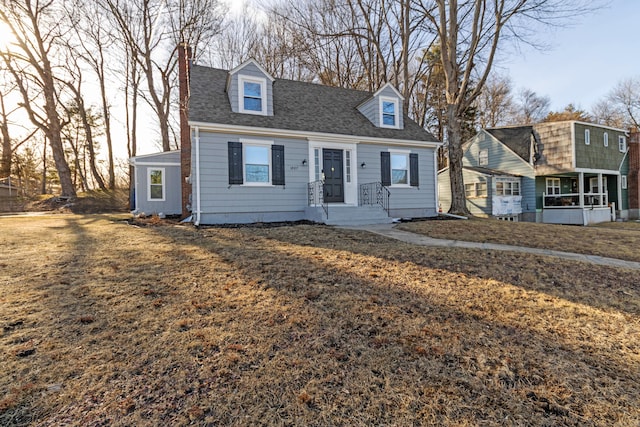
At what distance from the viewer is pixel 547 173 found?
2023 cm

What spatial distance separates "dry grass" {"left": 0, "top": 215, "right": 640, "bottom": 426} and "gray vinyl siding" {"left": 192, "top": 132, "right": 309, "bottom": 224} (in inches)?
208

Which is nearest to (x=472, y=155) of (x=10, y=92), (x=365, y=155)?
(x=365, y=155)

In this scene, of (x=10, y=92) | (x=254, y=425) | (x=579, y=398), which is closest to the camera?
(x=254, y=425)

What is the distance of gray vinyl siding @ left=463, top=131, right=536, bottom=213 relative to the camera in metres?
20.9

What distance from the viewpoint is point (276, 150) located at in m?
11.0

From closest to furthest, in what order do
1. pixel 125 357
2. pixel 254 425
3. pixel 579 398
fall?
pixel 254 425 < pixel 579 398 < pixel 125 357

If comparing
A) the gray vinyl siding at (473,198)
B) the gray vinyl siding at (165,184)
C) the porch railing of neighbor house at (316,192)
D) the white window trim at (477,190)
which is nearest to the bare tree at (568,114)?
the gray vinyl siding at (473,198)

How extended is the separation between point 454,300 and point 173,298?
3.16 meters

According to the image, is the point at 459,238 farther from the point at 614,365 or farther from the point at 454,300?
the point at 614,365

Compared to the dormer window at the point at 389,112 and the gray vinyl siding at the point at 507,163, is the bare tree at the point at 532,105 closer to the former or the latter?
the gray vinyl siding at the point at 507,163

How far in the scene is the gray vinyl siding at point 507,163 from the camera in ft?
68.7

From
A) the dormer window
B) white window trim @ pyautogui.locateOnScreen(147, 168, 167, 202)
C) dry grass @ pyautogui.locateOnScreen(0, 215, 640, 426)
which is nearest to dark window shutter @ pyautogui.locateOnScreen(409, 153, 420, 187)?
the dormer window

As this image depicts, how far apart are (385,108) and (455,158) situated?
3.76m

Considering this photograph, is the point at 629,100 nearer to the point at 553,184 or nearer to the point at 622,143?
the point at 622,143
